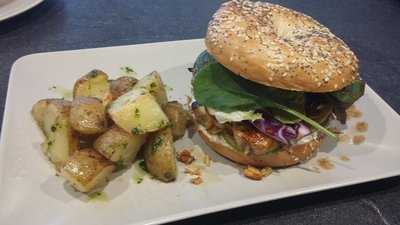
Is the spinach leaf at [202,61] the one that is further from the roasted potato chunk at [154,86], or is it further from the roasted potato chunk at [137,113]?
the roasted potato chunk at [137,113]

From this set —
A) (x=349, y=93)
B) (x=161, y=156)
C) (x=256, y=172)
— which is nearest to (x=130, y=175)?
(x=161, y=156)

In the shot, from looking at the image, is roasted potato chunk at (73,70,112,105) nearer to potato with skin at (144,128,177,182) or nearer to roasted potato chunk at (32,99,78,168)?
roasted potato chunk at (32,99,78,168)

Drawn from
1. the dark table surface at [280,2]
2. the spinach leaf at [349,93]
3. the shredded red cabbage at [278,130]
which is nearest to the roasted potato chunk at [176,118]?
the shredded red cabbage at [278,130]

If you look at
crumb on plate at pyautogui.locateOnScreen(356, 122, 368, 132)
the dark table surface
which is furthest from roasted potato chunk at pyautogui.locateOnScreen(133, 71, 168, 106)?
crumb on plate at pyautogui.locateOnScreen(356, 122, 368, 132)

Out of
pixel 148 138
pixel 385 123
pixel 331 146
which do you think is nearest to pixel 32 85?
pixel 148 138

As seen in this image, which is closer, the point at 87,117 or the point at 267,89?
the point at 87,117

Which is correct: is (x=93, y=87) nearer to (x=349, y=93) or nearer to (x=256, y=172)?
(x=256, y=172)

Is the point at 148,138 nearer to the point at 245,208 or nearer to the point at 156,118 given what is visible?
A: the point at 156,118
